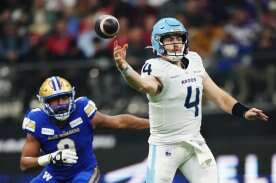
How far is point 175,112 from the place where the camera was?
8.52 m

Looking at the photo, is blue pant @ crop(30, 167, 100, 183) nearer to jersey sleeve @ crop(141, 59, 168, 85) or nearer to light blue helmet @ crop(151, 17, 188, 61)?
jersey sleeve @ crop(141, 59, 168, 85)

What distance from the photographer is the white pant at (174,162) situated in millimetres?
8516

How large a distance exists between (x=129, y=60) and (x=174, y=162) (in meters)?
4.99

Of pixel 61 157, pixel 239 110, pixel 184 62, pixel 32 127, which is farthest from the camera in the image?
pixel 32 127

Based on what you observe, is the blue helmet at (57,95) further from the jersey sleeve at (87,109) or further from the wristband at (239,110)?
the wristband at (239,110)

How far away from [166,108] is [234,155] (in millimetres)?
3257

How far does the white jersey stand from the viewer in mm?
8453

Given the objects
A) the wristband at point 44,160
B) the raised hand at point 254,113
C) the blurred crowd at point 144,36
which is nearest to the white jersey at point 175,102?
the raised hand at point 254,113

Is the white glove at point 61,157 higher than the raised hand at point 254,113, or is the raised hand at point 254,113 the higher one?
the raised hand at point 254,113

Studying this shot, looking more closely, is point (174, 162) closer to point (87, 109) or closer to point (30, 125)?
point (87, 109)

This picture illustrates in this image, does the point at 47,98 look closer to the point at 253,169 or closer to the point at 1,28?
the point at 253,169

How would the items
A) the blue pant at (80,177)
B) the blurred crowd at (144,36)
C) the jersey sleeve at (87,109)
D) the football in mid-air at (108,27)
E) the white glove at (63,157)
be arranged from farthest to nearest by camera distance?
1. the blurred crowd at (144,36)
2. the jersey sleeve at (87,109)
3. the blue pant at (80,177)
4. the white glove at (63,157)
5. the football in mid-air at (108,27)

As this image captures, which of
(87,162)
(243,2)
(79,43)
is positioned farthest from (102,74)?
(87,162)

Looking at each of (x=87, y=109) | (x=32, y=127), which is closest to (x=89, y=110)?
(x=87, y=109)
